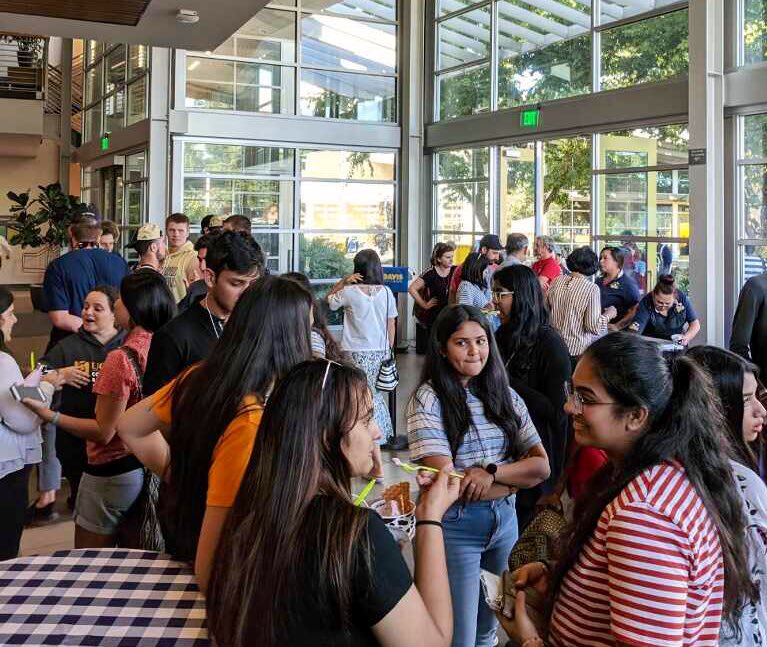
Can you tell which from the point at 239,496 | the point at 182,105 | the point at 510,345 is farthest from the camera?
the point at 182,105

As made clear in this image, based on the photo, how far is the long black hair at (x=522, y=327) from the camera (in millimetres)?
3295

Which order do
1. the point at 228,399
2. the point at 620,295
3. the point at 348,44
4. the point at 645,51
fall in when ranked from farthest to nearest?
1. the point at 348,44
2. the point at 645,51
3. the point at 620,295
4. the point at 228,399

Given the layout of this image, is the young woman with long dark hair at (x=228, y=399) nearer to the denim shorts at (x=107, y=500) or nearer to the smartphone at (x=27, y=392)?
the denim shorts at (x=107, y=500)

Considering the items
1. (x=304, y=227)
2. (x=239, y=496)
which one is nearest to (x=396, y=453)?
(x=239, y=496)

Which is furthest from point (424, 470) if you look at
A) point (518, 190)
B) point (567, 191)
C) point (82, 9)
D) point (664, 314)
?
point (518, 190)

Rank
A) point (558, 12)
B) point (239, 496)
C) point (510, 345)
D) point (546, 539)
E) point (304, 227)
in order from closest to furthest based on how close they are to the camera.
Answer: point (239, 496) < point (546, 539) < point (510, 345) < point (558, 12) < point (304, 227)

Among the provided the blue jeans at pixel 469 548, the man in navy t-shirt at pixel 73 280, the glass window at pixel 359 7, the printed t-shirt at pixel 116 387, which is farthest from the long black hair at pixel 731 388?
the glass window at pixel 359 7

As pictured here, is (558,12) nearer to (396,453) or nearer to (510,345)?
(396,453)

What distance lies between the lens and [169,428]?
2.20m

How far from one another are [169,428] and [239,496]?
0.76 meters

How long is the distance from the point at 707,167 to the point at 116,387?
24.3 feet

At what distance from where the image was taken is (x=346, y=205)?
1336 centimetres

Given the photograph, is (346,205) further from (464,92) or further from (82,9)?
(82,9)

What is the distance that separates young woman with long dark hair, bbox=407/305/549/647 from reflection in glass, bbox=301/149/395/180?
10.4 m
